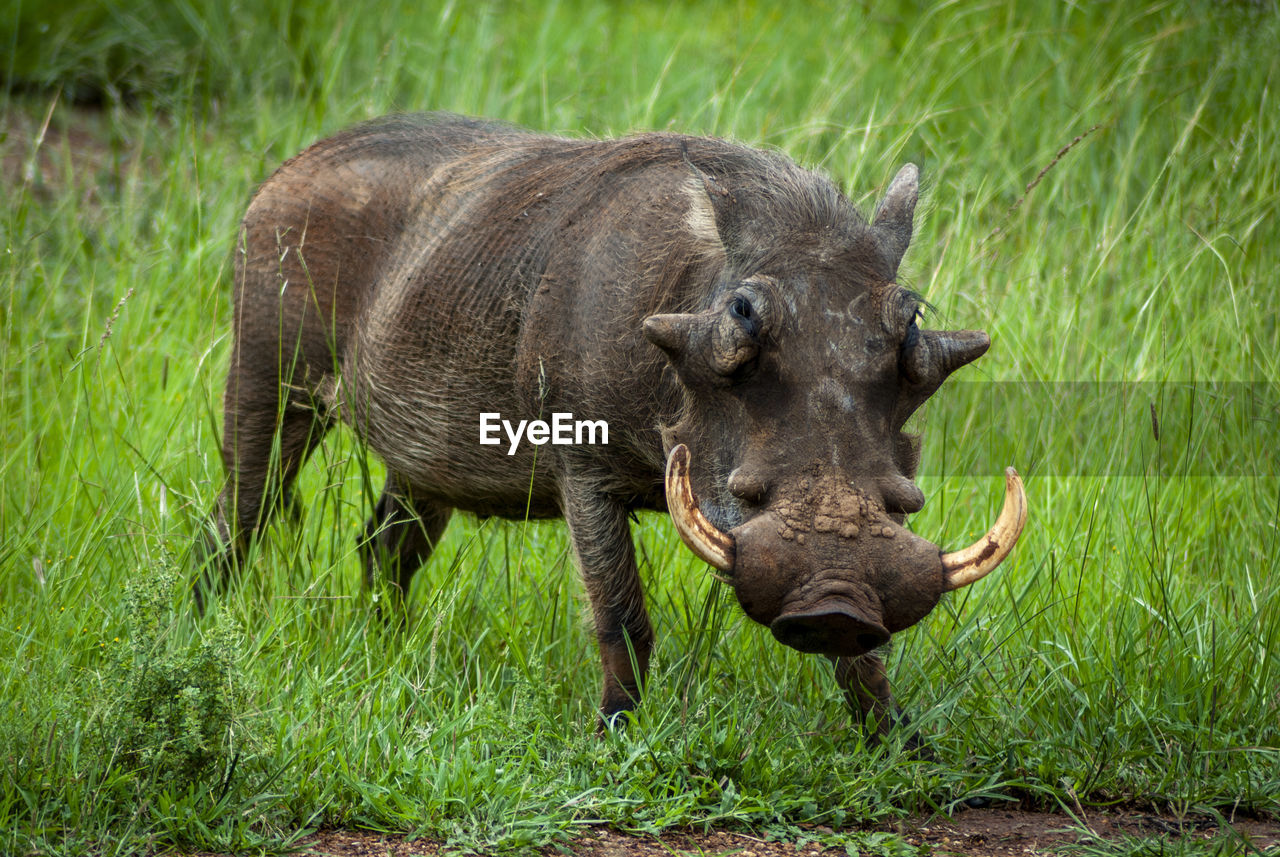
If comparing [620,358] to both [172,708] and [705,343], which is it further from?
[172,708]

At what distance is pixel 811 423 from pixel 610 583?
82 cm

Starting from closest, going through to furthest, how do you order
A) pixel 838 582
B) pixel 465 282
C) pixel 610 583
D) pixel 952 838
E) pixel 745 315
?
pixel 838 582
pixel 745 315
pixel 952 838
pixel 610 583
pixel 465 282

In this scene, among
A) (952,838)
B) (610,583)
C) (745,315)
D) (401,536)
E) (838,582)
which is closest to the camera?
(838,582)

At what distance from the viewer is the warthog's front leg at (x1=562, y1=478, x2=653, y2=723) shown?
2.92 metres

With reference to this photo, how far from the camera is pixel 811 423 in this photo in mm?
2283

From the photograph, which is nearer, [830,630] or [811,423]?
[830,630]

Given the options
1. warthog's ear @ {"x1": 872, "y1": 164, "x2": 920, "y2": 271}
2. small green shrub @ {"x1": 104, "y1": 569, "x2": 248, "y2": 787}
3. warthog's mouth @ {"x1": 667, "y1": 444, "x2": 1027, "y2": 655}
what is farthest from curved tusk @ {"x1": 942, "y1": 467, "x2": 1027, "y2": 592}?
small green shrub @ {"x1": 104, "y1": 569, "x2": 248, "y2": 787}

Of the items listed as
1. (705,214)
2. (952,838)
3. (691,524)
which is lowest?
(952,838)

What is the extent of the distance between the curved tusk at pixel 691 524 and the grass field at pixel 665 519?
54 cm

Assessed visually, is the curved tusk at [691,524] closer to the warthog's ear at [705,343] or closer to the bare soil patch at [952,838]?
the warthog's ear at [705,343]

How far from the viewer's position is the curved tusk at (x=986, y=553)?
2.22 metres

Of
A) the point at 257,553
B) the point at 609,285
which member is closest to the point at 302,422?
the point at 257,553

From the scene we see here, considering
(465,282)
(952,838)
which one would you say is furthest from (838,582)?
(465,282)

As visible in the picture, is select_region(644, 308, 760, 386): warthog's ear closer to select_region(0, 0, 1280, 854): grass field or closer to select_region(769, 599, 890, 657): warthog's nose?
select_region(769, 599, 890, 657): warthog's nose
